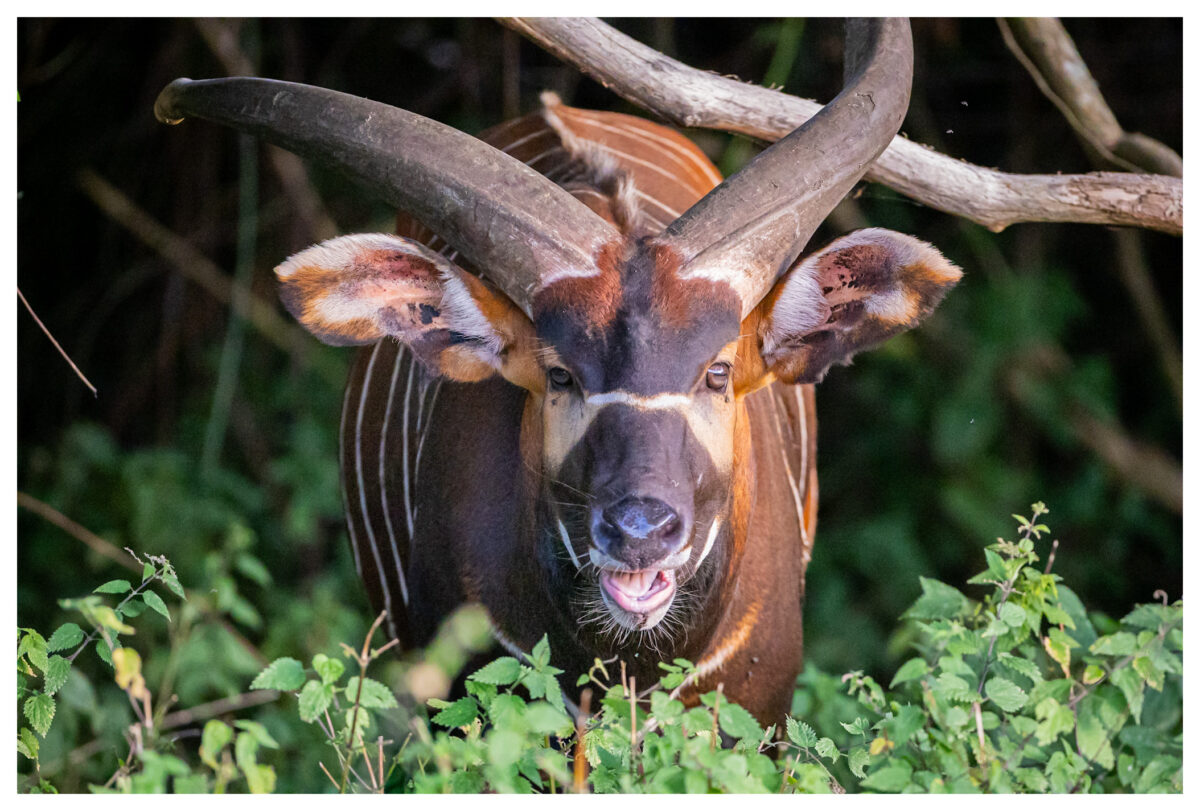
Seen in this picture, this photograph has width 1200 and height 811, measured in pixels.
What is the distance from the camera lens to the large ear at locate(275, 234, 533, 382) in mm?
2877

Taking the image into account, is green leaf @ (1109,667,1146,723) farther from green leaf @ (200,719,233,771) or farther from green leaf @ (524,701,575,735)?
green leaf @ (200,719,233,771)

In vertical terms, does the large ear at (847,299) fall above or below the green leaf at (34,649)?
above

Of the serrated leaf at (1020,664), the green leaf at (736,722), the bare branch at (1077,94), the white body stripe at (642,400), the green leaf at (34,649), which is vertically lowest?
the green leaf at (34,649)

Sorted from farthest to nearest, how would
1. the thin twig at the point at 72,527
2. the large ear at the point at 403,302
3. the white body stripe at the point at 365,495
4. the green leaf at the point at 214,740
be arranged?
the white body stripe at the point at 365,495, the thin twig at the point at 72,527, the large ear at the point at 403,302, the green leaf at the point at 214,740

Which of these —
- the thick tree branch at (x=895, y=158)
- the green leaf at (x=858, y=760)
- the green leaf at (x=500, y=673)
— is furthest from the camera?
the thick tree branch at (x=895, y=158)

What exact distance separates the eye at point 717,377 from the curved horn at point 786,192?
0.15 metres

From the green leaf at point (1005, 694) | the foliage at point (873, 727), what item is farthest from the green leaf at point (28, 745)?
the green leaf at point (1005, 694)

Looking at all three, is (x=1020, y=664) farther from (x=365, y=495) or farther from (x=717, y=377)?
(x=365, y=495)

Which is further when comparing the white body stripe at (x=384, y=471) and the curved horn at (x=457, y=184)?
the white body stripe at (x=384, y=471)

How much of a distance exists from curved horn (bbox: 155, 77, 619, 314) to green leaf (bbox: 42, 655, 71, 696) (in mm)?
1177

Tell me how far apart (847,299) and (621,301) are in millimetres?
593

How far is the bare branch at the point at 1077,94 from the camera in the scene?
3.60m

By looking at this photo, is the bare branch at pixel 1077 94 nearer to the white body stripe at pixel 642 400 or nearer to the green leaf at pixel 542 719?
the white body stripe at pixel 642 400
